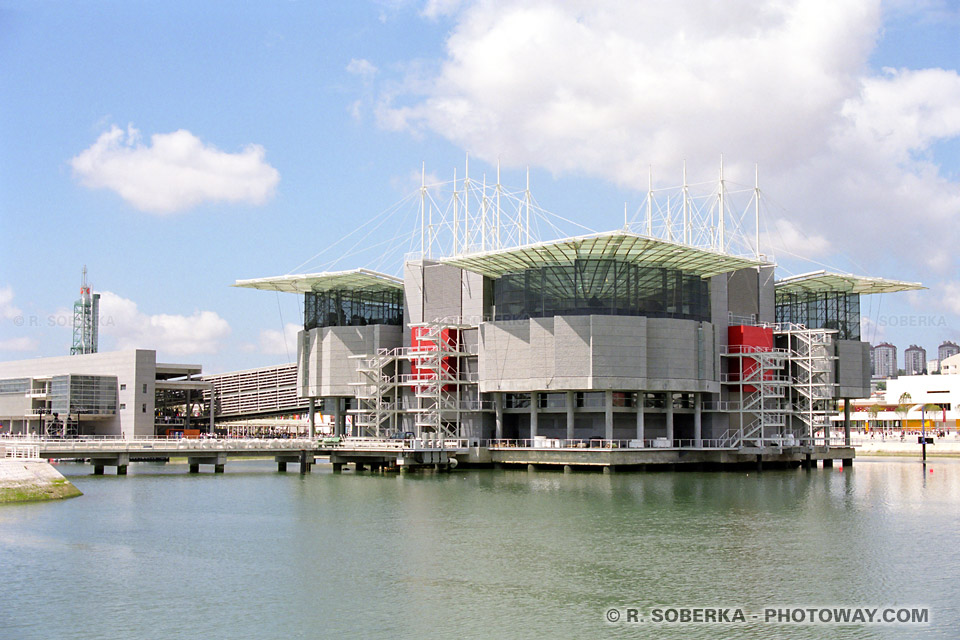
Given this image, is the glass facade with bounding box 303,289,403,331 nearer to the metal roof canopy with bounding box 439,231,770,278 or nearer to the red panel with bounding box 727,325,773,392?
the metal roof canopy with bounding box 439,231,770,278

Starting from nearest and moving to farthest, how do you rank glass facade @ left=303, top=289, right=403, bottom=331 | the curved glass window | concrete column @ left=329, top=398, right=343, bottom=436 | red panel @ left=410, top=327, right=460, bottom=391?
the curved glass window
red panel @ left=410, top=327, right=460, bottom=391
concrete column @ left=329, top=398, right=343, bottom=436
glass facade @ left=303, top=289, right=403, bottom=331

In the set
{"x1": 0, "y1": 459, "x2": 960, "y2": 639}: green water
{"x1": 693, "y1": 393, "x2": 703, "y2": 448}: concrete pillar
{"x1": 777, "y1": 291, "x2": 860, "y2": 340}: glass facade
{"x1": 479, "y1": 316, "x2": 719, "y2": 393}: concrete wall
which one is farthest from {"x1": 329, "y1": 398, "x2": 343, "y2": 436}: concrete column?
{"x1": 777, "y1": 291, "x2": 860, "y2": 340}: glass facade

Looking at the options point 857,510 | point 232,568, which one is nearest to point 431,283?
point 857,510

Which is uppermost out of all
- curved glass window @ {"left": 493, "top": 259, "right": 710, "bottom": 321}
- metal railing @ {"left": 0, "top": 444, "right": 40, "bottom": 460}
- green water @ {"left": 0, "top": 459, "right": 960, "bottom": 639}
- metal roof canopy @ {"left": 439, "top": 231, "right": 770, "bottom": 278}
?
metal roof canopy @ {"left": 439, "top": 231, "right": 770, "bottom": 278}

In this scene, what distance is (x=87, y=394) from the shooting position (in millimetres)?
135000

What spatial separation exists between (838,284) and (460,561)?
90.3 meters

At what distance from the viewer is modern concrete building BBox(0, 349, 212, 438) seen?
134750mm

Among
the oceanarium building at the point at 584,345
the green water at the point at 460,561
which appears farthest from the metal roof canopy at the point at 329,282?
the green water at the point at 460,561

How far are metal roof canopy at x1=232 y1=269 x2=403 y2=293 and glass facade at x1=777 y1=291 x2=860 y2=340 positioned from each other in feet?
159

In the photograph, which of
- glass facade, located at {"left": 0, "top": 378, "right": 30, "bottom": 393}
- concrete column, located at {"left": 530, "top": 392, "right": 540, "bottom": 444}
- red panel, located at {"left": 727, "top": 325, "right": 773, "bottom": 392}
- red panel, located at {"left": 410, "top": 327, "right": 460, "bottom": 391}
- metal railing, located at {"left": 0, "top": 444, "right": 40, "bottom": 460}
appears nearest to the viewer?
metal railing, located at {"left": 0, "top": 444, "right": 40, "bottom": 460}

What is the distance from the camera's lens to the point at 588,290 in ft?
328

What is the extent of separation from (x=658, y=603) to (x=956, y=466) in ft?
301

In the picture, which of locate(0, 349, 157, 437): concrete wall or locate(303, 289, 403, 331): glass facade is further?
locate(0, 349, 157, 437): concrete wall

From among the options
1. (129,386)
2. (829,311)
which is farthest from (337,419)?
(829,311)
